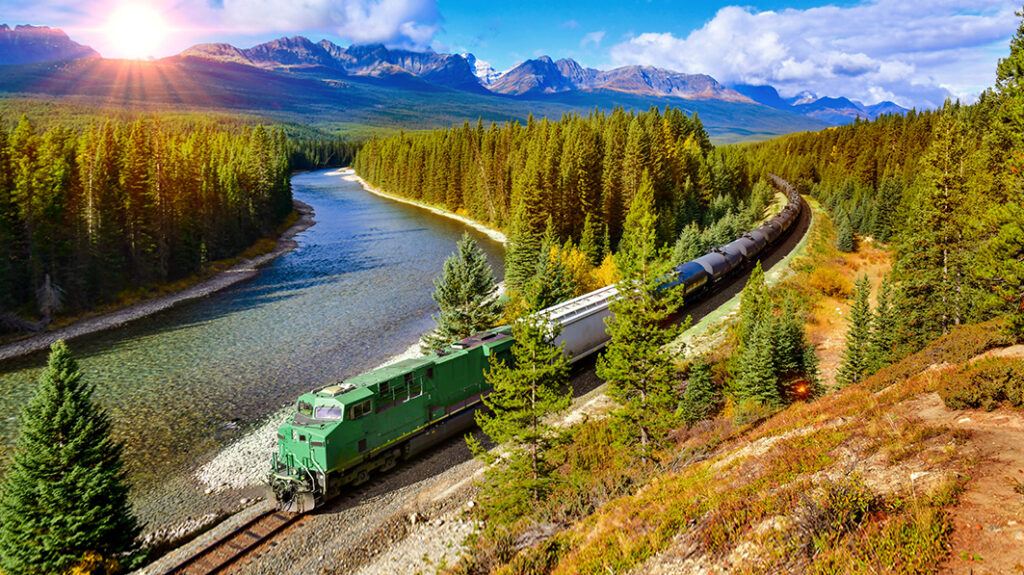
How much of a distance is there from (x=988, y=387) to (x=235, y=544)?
980 inches

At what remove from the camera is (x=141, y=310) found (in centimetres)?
5303

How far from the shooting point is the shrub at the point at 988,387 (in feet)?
47.8

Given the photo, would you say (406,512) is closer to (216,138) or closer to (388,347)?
(388,347)

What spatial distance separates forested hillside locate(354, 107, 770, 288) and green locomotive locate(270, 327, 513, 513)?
81.8 feet

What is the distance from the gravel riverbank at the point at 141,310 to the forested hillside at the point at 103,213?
2.65 metres

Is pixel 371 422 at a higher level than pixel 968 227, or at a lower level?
lower

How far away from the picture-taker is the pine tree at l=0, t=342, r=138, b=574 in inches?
674

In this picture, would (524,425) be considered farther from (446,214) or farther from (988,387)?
(446,214)

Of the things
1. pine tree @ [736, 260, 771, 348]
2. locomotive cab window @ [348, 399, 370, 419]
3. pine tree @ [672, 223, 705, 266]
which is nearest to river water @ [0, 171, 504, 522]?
locomotive cab window @ [348, 399, 370, 419]

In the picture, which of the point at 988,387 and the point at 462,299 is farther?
the point at 462,299

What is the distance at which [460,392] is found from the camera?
2653 centimetres

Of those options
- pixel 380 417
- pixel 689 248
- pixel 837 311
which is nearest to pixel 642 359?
pixel 380 417

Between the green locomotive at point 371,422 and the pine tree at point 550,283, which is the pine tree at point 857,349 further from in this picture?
the green locomotive at point 371,422

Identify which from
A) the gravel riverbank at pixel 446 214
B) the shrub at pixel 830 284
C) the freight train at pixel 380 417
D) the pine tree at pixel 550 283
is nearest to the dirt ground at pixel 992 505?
the freight train at pixel 380 417
